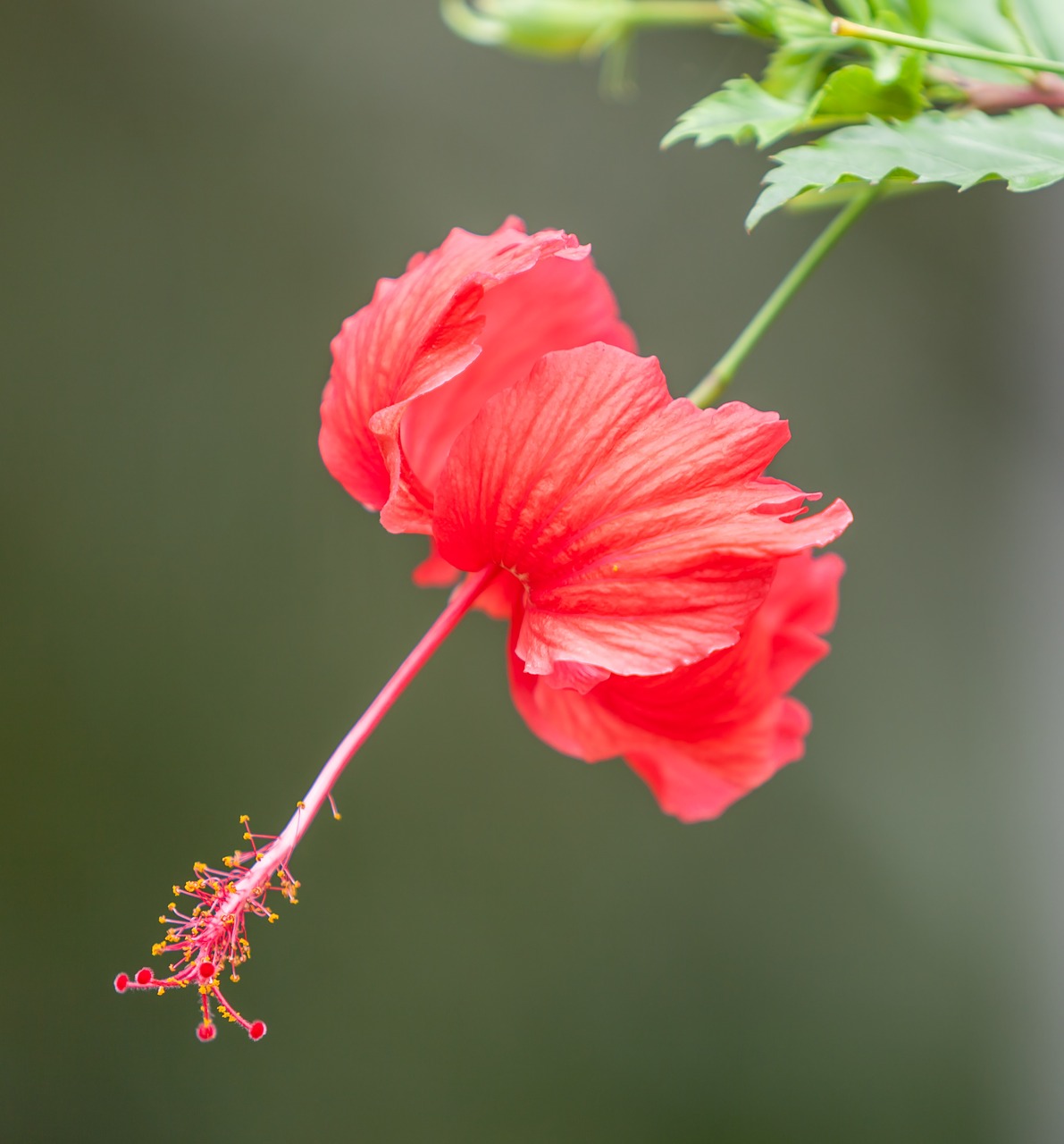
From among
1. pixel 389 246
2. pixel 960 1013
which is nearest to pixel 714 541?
pixel 389 246

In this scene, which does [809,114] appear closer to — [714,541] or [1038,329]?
[714,541]

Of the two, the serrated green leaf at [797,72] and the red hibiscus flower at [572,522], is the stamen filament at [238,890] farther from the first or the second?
the serrated green leaf at [797,72]

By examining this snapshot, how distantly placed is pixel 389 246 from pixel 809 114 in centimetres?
122

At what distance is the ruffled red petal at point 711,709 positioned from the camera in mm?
411

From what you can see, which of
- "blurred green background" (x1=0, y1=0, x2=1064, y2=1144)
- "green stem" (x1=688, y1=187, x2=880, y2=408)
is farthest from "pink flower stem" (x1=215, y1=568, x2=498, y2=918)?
"blurred green background" (x1=0, y1=0, x2=1064, y2=1144)

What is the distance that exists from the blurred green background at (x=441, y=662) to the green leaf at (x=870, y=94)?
112cm

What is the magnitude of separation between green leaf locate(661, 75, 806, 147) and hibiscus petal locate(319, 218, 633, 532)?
6 centimetres

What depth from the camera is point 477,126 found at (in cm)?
158

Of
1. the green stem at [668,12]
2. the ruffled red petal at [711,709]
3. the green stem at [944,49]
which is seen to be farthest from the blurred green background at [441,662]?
the green stem at [944,49]

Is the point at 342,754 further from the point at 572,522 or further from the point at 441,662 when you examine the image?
the point at 441,662

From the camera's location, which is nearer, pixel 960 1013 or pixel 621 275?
pixel 621 275

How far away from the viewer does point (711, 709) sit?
1.36ft

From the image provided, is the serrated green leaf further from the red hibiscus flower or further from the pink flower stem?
the pink flower stem

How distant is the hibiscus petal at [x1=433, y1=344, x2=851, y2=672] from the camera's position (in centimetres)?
34
